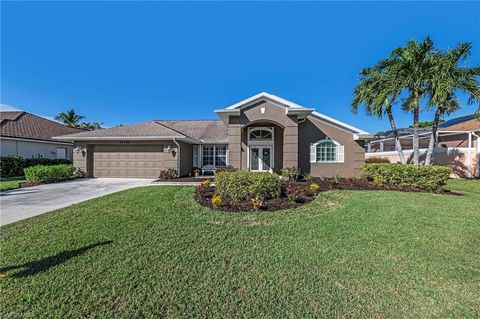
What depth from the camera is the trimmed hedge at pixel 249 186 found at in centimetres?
758

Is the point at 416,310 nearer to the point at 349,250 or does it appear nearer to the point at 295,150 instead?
the point at 349,250

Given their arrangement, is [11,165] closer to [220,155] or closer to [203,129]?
[203,129]

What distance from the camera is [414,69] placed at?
1220 cm

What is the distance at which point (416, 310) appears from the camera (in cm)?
291

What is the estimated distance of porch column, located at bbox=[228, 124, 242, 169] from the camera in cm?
1298

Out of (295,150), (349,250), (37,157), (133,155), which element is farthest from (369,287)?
(37,157)

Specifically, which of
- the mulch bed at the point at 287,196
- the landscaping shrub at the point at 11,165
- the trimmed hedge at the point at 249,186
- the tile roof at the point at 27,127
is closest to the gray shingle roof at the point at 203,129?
the mulch bed at the point at 287,196

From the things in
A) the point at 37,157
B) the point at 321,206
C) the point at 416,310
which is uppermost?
the point at 37,157

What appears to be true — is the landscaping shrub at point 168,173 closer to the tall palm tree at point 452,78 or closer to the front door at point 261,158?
the front door at point 261,158

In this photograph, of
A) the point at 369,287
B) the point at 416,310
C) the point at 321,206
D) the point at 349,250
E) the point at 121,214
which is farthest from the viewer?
the point at 321,206

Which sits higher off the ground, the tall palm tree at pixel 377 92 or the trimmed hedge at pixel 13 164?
the tall palm tree at pixel 377 92

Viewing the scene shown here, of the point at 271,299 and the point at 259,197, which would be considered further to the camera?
the point at 259,197

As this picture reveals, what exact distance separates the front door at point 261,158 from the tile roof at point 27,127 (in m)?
18.4

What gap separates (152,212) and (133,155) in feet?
33.7
